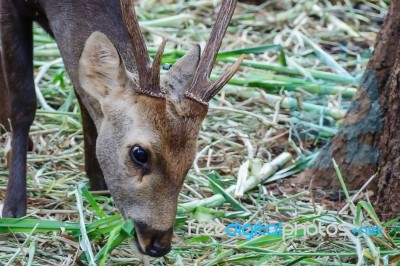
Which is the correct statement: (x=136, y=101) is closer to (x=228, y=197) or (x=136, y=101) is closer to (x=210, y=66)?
(x=210, y=66)

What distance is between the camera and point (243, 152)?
633 cm

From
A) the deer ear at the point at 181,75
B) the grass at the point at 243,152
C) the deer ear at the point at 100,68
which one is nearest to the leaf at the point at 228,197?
the grass at the point at 243,152

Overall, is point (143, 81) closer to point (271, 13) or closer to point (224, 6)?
point (224, 6)

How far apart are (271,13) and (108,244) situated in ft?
16.9

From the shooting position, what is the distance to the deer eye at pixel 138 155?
4.31 m

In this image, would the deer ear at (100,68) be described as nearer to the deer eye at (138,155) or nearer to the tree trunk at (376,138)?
the deer eye at (138,155)

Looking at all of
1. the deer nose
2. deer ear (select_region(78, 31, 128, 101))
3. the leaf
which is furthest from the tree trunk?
deer ear (select_region(78, 31, 128, 101))

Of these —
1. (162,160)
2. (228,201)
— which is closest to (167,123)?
(162,160)

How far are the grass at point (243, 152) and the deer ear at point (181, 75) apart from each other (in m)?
0.67

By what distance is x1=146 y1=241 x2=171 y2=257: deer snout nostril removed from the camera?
13.9 ft

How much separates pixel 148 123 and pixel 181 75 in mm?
383

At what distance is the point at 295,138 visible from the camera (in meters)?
6.56

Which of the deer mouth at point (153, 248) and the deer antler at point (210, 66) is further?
the deer antler at point (210, 66)

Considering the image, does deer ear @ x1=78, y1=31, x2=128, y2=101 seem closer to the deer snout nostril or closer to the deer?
the deer
